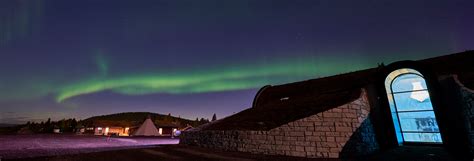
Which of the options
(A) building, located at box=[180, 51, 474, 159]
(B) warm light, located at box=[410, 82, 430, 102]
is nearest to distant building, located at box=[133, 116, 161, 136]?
(A) building, located at box=[180, 51, 474, 159]

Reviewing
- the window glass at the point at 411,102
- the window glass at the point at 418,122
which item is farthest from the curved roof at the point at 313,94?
the window glass at the point at 418,122

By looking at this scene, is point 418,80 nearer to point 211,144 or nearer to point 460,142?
point 460,142

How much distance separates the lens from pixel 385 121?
43.8 ft

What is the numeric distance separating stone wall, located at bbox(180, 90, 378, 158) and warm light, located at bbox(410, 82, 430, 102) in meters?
2.82

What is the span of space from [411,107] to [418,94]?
858 mm

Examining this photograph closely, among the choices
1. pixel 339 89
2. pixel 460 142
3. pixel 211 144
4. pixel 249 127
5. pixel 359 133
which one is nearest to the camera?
pixel 460 142

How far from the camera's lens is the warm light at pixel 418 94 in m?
12.7

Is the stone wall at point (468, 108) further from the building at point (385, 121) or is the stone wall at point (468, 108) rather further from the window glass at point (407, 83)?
the window glass at point (407, 83)

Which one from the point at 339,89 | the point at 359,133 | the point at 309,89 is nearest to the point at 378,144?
the point at 359,133

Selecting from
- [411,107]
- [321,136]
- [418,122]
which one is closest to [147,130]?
[321,136]

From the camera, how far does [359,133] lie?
38.3ft

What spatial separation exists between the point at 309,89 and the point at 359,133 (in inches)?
397

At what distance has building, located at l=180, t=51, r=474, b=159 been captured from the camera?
35.8 feet

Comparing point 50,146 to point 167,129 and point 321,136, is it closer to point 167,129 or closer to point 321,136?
point 321,136
